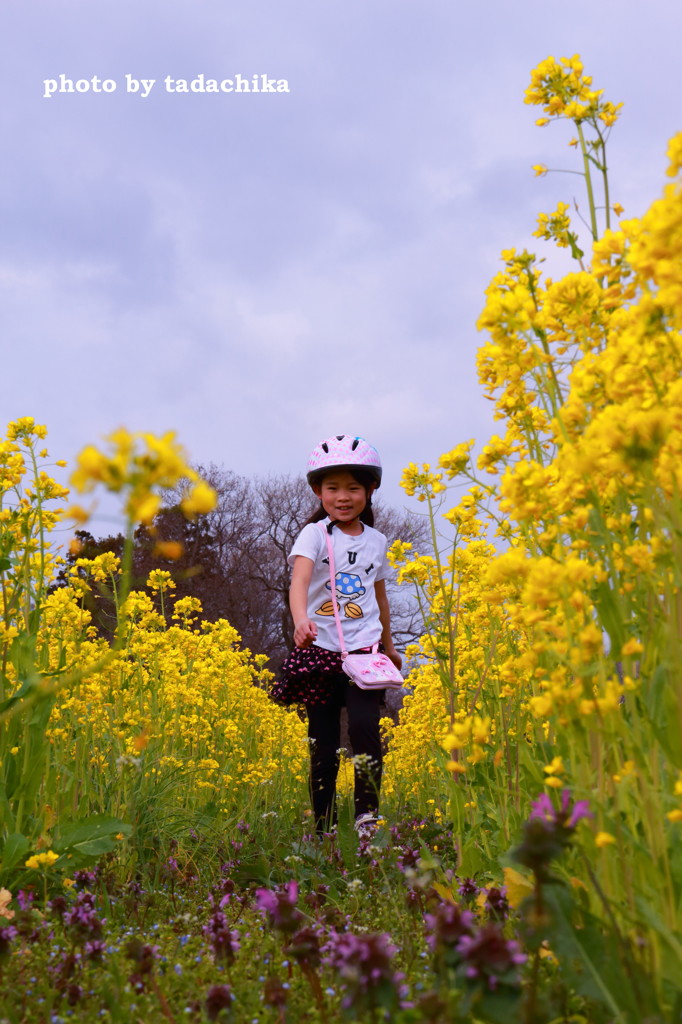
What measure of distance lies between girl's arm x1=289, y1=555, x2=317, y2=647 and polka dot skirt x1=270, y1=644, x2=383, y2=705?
0.77 ft

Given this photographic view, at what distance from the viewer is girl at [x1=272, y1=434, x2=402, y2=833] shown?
4691mm

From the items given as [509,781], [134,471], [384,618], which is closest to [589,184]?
[134,471]

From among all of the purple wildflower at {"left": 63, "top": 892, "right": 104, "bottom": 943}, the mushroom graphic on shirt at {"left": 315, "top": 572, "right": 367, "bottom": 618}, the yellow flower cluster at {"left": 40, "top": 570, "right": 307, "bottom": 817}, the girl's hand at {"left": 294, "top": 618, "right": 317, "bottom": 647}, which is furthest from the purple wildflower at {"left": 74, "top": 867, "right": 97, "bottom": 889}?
the mushroom graphic on shirt at {"left": 315, "top": 572, "right": 367, "bottom": 618}

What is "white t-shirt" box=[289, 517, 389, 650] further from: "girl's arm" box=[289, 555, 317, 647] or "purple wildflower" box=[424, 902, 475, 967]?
"purple wildflower" box=[424, 902, 475, 967]

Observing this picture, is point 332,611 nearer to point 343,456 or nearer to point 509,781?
point 343,456

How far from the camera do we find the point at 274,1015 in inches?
73.3

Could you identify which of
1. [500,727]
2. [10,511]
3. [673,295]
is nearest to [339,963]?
[673,295]

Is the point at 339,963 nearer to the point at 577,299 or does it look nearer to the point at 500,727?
the point at 577,299

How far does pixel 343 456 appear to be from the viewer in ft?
16.4

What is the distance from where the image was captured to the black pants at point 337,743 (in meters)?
4.61

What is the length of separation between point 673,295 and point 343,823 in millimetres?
3520

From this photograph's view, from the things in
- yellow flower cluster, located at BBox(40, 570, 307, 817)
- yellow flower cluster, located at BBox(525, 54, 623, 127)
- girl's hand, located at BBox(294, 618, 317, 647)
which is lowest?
yellow flower cluster, located at BBox(40, 570, 307, 817)

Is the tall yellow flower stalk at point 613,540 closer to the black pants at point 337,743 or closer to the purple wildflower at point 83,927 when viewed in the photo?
the purple wildflower at point 83,927

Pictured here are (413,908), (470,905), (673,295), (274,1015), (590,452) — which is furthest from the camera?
(470,905)
